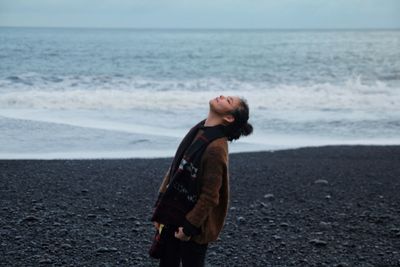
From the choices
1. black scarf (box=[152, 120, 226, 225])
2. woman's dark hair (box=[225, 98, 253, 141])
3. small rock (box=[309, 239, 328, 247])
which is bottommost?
small rock (box=[309, 239, 328, 247])

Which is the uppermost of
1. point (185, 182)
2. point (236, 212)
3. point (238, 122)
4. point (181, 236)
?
point (238, 122)

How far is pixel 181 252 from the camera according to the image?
2975mm

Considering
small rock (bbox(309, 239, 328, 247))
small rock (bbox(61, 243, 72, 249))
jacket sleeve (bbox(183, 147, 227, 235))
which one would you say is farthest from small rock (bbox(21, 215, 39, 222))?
jacket sleeve (bbox(183, 147, 227, 235))

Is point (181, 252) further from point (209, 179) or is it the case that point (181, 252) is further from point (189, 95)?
point (189, 95)

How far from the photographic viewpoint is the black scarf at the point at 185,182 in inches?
111

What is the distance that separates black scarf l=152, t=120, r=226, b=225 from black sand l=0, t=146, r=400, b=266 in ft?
5.52

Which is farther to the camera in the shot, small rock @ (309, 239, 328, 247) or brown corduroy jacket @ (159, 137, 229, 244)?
small rock @ (309, 239, 328, 247)

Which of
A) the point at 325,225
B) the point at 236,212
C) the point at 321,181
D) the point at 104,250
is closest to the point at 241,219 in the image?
the point at 236,212

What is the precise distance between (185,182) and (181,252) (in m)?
0.43

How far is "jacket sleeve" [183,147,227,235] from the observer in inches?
109

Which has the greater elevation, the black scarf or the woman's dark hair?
the woman's dark hair

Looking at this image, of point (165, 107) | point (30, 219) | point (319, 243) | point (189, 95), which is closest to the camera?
point (319, 243)

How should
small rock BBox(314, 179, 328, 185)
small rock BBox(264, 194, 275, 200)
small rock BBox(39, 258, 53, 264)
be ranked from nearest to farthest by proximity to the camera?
→ small rock BBox(39, 258, 53, 264)
small rock BBox(264, 194, 275, 200)
small rock BBox(314, 179, 328, 185)

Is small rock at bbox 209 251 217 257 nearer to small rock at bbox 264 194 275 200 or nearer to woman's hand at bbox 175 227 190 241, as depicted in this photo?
woman's hand at bbox 175 227 190 241
